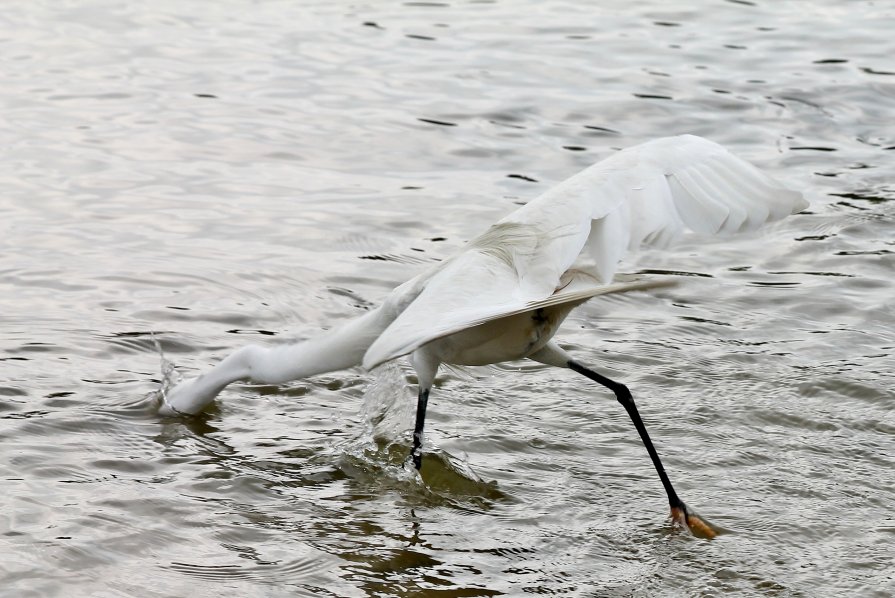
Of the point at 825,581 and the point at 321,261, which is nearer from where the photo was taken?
the point at 825,581

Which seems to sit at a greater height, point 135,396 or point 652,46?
point 652,46

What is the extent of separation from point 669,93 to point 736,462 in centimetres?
565

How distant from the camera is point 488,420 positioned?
18.7 ft

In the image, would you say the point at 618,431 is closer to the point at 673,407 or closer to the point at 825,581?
the point at 673,407

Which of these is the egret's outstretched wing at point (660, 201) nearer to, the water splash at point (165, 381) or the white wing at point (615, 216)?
the white wing at point (615, 216)

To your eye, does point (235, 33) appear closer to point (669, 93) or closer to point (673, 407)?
point (669, 93)

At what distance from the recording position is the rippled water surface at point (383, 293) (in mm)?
4605

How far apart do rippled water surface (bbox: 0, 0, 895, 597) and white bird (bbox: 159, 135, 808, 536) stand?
391mm

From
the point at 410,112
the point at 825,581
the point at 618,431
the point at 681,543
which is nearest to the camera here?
the point at 825,581

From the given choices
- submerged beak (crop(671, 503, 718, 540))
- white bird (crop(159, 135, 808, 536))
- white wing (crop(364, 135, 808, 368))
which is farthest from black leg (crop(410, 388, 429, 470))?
submerged beak (crop(671, 503, 718, 540))

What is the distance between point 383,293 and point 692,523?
2689mm

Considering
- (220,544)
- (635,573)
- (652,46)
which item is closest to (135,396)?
(220,544)

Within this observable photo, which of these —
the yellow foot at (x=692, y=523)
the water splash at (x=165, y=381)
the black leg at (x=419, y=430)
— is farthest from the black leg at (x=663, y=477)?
the water splash at (x=165, y=381)

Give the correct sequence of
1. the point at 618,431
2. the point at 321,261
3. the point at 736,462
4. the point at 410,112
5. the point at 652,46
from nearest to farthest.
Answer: the point at 736,462, the point at 618,431, the point at 321,261, the point at 410,112, the point at 652,46
